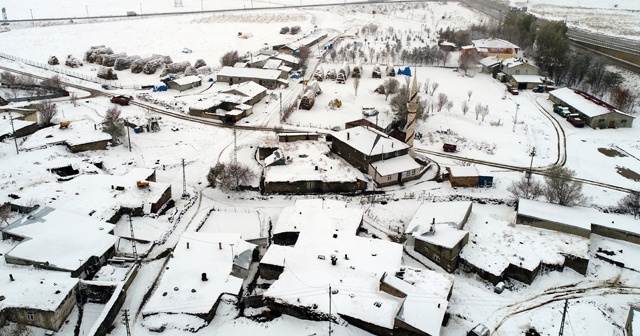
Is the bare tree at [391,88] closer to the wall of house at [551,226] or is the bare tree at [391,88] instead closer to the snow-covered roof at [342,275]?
the wall of house at [551,226]

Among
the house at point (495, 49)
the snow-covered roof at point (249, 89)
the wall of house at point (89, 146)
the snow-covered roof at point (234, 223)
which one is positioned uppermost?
the house at point (495, 49)

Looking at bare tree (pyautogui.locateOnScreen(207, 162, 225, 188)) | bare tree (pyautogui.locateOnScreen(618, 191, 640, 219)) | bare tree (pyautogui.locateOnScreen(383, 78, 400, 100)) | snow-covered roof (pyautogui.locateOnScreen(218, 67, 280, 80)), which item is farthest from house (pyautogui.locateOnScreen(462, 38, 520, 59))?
bare tree (pyautogui.locateOnScreen(207, 162, 225, 188))

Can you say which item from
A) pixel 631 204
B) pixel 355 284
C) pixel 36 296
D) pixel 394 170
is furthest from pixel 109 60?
pixel 631 204

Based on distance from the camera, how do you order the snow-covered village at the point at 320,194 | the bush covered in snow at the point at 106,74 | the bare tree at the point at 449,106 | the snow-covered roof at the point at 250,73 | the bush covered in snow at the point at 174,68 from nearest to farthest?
the snow-covered village at the point at 320,194
the bare tree at the point at 449,106
the snow-covered roof at the point at 250,73
the bush covered in snow at the point at 106,74
the bush covered in snow at the point at 174,68

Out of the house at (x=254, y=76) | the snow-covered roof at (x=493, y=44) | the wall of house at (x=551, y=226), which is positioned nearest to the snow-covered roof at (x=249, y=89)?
the house at (x=254, y=76)

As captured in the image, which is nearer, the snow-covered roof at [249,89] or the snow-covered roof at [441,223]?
the snow-covered roof at [441,223]

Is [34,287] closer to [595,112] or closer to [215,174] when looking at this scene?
[215,174]

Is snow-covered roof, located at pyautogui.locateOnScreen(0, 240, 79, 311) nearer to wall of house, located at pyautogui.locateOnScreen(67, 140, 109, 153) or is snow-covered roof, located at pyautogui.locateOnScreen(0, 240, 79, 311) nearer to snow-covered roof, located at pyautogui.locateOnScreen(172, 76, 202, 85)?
wall of house, located at pyautogui.locateOnScreen(67, 140, 109, 153)
